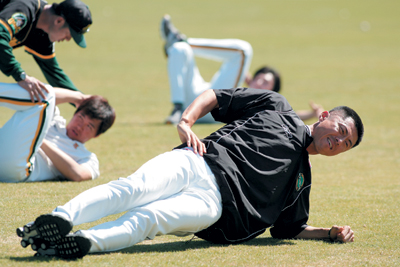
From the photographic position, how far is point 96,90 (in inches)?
406

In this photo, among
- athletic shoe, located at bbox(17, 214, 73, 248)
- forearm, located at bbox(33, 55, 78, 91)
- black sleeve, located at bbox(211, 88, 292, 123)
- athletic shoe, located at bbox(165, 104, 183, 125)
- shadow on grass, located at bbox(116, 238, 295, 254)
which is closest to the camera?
athletic shoe, located at bbox(17, 214, 73, 248)

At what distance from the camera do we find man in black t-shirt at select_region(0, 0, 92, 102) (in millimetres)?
4328

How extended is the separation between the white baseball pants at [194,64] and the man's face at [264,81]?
309 millimetres

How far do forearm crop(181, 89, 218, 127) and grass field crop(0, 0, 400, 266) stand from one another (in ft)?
2.77

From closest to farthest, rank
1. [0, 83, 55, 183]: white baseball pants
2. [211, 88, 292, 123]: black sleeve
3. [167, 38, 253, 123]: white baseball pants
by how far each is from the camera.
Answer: [211, 88, 292, 123]: black sleeve
[0, 83, 55, 183]: white baseball pants
[167, 38, 253, 123]: white baseball pants

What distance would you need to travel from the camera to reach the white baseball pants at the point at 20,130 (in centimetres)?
425

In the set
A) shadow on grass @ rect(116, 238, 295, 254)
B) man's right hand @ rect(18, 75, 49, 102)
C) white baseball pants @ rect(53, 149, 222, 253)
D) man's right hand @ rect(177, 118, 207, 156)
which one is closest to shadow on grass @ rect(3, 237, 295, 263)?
shadow on grass @ rect(116, 238, 295, 254)

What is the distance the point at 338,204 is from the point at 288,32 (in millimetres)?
→ 18624

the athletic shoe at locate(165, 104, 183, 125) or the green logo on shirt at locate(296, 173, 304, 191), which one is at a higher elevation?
the green logo on shirt at locate(296, 173, 304, 191)

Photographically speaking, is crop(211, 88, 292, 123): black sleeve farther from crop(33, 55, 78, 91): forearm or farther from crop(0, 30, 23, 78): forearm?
crop(33, 55, 78, 91): forearm

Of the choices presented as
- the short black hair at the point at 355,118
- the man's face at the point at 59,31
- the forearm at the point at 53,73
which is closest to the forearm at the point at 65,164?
the forearm at the point at 53,73

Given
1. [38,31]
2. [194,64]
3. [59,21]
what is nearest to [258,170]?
[59,21]

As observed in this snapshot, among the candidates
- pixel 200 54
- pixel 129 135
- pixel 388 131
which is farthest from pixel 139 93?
pixel 388 131

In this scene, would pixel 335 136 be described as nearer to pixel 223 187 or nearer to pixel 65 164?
pixel 223 187
